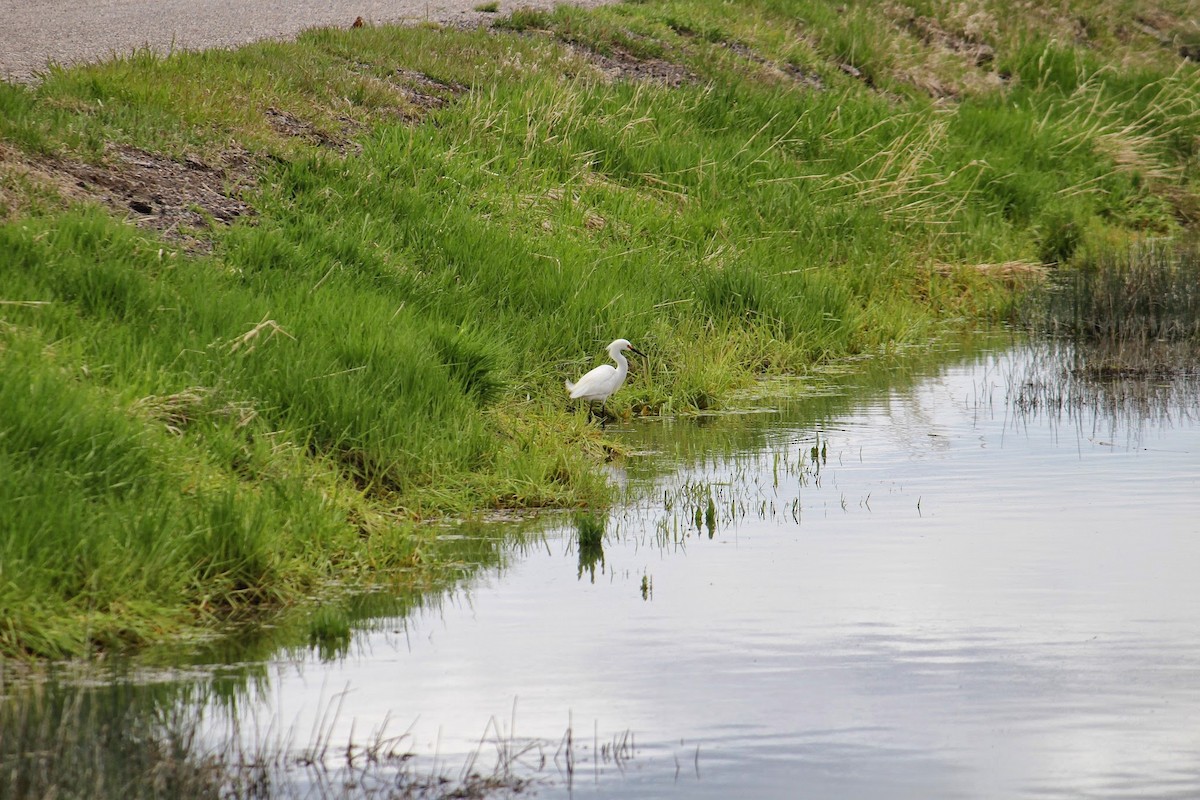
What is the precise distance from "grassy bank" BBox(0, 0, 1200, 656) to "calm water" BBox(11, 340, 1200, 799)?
85 centimetres

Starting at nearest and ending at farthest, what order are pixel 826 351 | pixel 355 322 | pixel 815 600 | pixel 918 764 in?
pixel 918 764 → pixel 815 600 → pixel 355 322 → pixel 826 351

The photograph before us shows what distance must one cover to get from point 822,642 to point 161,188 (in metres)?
6.45

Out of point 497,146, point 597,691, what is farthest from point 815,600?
point 497,146

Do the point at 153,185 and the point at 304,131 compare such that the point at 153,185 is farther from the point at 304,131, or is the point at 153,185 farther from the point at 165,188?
the point at 304,131

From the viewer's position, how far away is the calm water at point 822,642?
5340 millimetres

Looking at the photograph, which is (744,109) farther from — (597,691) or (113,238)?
(597,691)

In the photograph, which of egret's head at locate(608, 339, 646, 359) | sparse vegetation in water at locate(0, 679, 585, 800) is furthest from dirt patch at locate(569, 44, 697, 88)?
sparse vegetation in water at locate(0, 679, 585, 800)

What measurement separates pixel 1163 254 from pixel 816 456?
27.3 ft

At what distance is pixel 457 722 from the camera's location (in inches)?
223

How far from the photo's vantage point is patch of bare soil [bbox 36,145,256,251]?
10695 mm

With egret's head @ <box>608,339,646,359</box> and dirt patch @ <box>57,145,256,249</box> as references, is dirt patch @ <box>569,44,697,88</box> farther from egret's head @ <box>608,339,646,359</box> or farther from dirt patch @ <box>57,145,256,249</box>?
egret's head @ <box>608,339,646,359</box>

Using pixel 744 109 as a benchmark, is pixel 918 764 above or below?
below

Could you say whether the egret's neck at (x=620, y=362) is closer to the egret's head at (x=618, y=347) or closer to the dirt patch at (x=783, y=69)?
the egret's head at (x=618, y=347)

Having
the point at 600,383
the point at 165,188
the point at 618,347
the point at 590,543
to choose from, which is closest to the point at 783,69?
the point at 618,347
